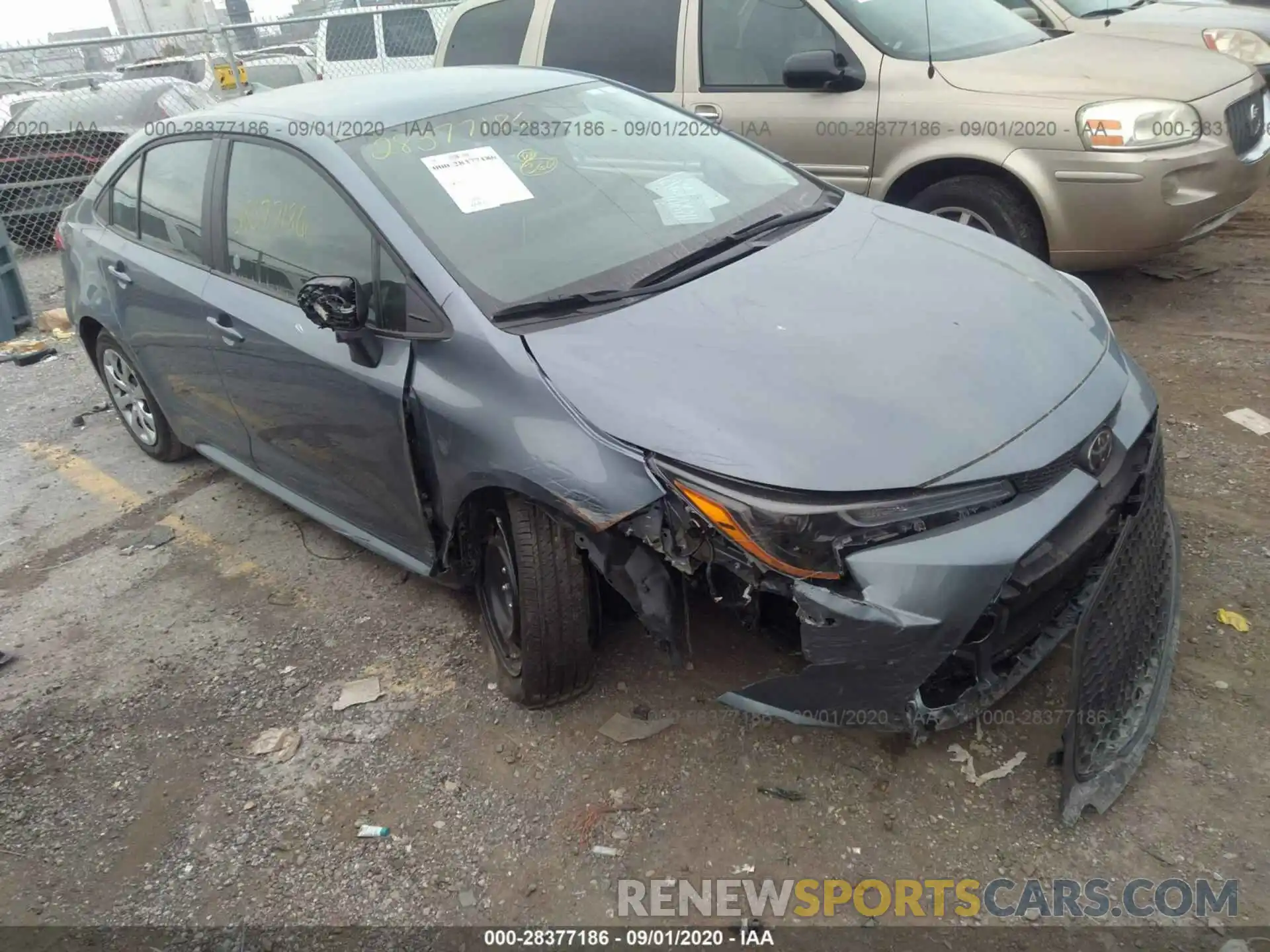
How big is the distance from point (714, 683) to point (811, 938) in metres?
0.82

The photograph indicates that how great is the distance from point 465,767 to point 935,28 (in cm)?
452

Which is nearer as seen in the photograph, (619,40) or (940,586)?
(940,586)

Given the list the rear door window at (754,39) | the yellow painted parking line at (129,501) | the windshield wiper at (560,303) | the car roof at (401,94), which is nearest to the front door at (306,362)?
the car roof at (401,94)

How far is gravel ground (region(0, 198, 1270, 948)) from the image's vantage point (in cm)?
229

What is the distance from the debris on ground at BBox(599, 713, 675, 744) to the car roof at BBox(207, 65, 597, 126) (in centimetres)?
205

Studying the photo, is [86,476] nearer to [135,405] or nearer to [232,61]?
[135,405]

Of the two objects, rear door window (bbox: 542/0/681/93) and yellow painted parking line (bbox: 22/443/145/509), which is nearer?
yellow painted parking line (bbox: 22/443/145/509)

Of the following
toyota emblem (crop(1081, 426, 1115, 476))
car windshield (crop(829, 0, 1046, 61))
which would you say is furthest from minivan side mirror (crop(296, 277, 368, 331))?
car windshield (crop(829, 0, 1046, 61))

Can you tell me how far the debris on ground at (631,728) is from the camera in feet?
8.82

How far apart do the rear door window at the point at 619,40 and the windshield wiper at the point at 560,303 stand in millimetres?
3223

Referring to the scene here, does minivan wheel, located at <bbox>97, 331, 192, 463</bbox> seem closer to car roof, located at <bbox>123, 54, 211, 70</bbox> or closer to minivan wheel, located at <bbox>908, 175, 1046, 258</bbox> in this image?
minivan wheel, located at <bbox>908, 175, 1046, 258</bbox>

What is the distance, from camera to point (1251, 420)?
12.5 feet

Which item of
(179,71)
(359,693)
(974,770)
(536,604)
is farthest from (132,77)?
(974,770)

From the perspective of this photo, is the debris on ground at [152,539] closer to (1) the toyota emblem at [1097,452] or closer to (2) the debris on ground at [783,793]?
(2) the debris on ground at [783,793]
